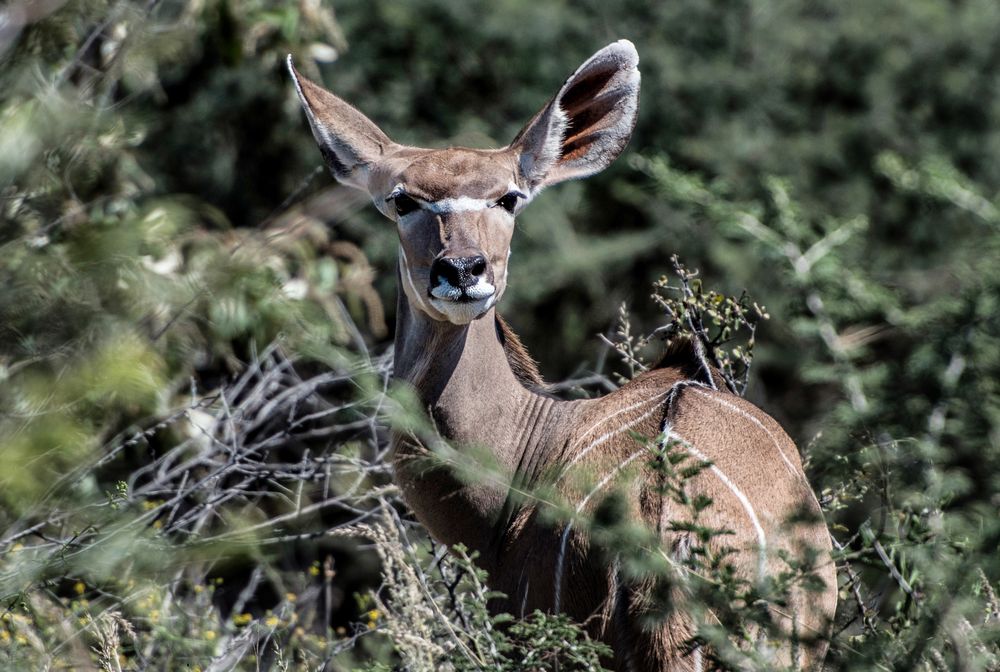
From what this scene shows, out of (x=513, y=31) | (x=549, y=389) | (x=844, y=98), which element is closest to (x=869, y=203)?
(x=844, y=98)

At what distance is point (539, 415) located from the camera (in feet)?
15.0

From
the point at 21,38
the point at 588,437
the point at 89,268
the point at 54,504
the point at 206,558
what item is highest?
the point at 21,38

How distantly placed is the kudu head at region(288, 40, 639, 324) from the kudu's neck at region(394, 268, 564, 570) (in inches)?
5.1

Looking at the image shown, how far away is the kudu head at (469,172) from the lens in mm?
4324

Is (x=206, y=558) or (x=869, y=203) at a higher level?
(x=206, y=558)

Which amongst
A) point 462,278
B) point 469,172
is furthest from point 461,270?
point 469,172

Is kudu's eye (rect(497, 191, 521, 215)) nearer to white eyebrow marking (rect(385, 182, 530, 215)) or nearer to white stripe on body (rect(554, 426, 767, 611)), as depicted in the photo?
white eyebrow marking (rect(385, 182, 530, 215))

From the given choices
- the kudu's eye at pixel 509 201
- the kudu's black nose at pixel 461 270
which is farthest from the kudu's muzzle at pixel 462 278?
the kudu's eye at pixel 509 201

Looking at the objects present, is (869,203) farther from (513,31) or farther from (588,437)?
(588,437)

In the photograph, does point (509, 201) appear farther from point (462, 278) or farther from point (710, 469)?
point (710, 469)

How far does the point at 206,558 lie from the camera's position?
8.00ft

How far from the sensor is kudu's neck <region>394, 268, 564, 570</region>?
4270mm

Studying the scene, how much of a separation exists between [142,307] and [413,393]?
1875 millimetres

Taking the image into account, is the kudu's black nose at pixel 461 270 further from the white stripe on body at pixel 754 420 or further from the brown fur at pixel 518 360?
the white stripe on body at pixel 754 420
